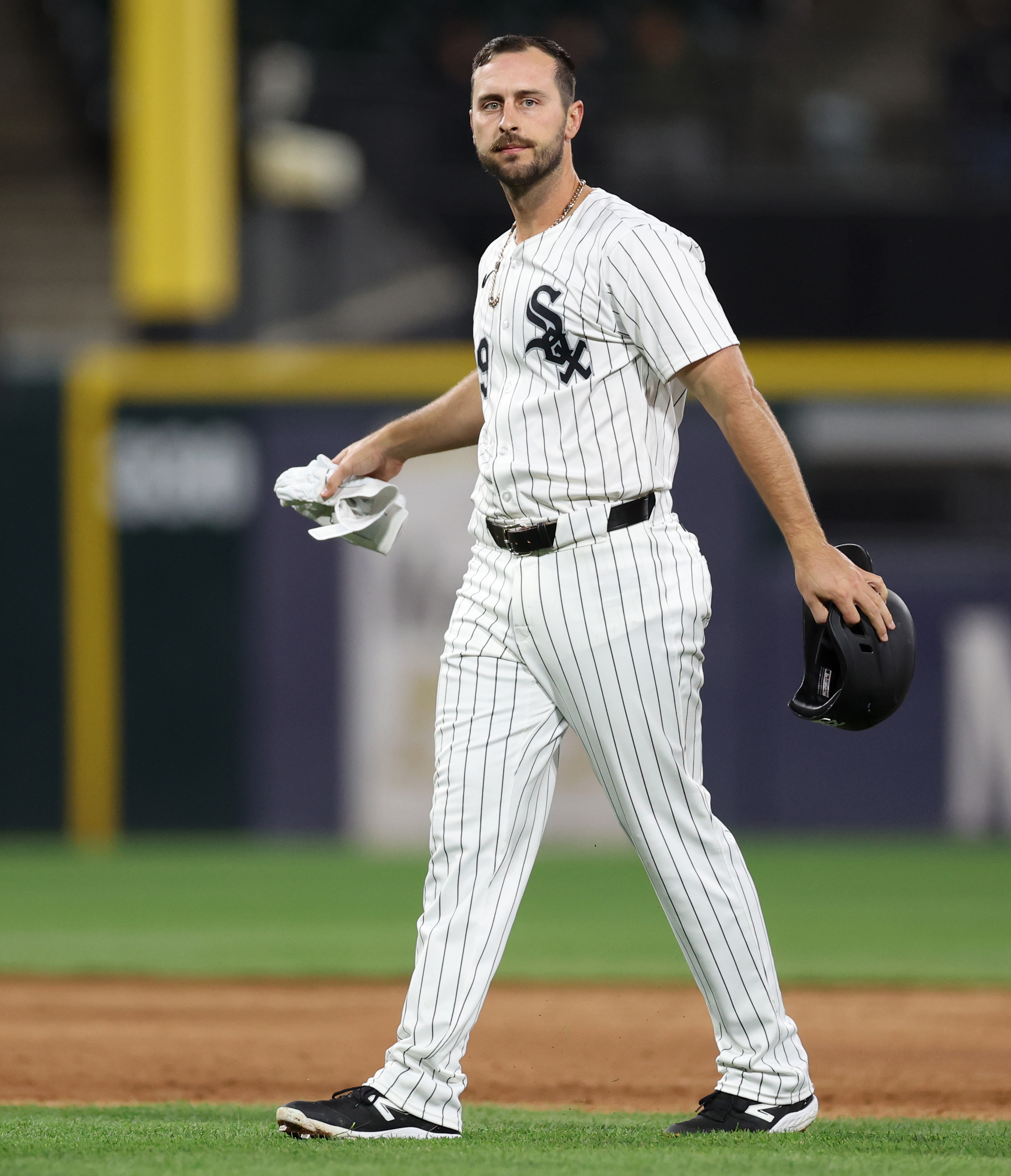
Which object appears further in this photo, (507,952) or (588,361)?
(507,952)

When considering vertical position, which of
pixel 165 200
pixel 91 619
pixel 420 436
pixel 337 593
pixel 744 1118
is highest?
pixel 165 200

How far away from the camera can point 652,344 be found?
318 centimetres

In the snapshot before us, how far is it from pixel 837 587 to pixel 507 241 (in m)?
0.85

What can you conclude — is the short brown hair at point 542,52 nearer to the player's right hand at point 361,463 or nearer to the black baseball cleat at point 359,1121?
the player's right hand at point 361,463

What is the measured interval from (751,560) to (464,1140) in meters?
6.85

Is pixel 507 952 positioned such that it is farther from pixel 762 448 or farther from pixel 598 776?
pixel 762 448

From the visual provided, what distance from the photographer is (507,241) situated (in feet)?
11.2

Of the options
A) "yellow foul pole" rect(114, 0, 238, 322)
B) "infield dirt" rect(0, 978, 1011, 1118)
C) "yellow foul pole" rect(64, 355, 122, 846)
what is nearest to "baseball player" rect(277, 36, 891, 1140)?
"infield dirt" rect(0, 978, 1011, 1118)

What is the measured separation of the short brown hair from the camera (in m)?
3.28

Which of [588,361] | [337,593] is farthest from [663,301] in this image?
[337,593]

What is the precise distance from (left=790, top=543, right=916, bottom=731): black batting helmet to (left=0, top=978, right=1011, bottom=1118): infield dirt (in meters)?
0.99

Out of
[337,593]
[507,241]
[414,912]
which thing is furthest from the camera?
[337,593]

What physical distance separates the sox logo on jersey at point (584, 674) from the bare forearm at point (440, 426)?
0.31 metres

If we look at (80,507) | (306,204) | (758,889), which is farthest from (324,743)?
(306,204)
